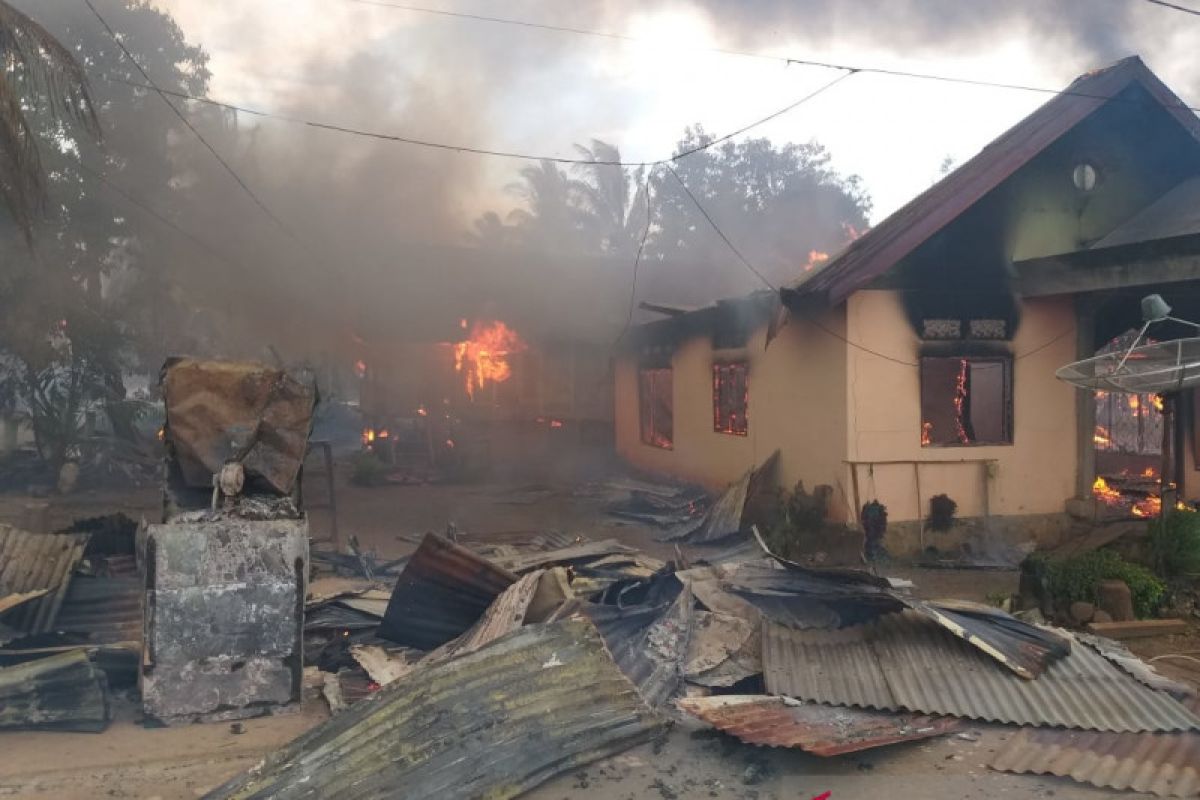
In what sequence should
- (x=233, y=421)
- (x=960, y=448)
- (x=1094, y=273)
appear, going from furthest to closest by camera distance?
(x=960, y=448) < (x=1094, y=273) < (x=233, y=421)

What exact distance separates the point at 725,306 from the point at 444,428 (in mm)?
9283

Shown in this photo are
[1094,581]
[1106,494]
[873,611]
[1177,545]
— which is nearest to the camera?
[873,611]

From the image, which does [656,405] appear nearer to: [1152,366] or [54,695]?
[1152,366]

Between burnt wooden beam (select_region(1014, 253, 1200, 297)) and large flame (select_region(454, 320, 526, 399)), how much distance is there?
1261 centimetres

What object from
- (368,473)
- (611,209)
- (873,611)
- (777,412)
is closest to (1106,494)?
(777,412)

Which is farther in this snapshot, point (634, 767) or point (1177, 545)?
point (1177, 545)

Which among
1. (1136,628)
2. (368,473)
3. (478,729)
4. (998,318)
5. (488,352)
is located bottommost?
(1136,628)

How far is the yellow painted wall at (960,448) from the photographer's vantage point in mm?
9828

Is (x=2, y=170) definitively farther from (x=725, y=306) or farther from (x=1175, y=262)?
(x=1175, y=262)

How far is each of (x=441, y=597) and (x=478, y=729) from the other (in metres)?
2.07

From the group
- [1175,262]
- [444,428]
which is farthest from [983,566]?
[444,428]

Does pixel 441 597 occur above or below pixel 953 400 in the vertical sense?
below

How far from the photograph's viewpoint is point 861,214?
115 ft

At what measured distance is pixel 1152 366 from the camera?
24.5ft
